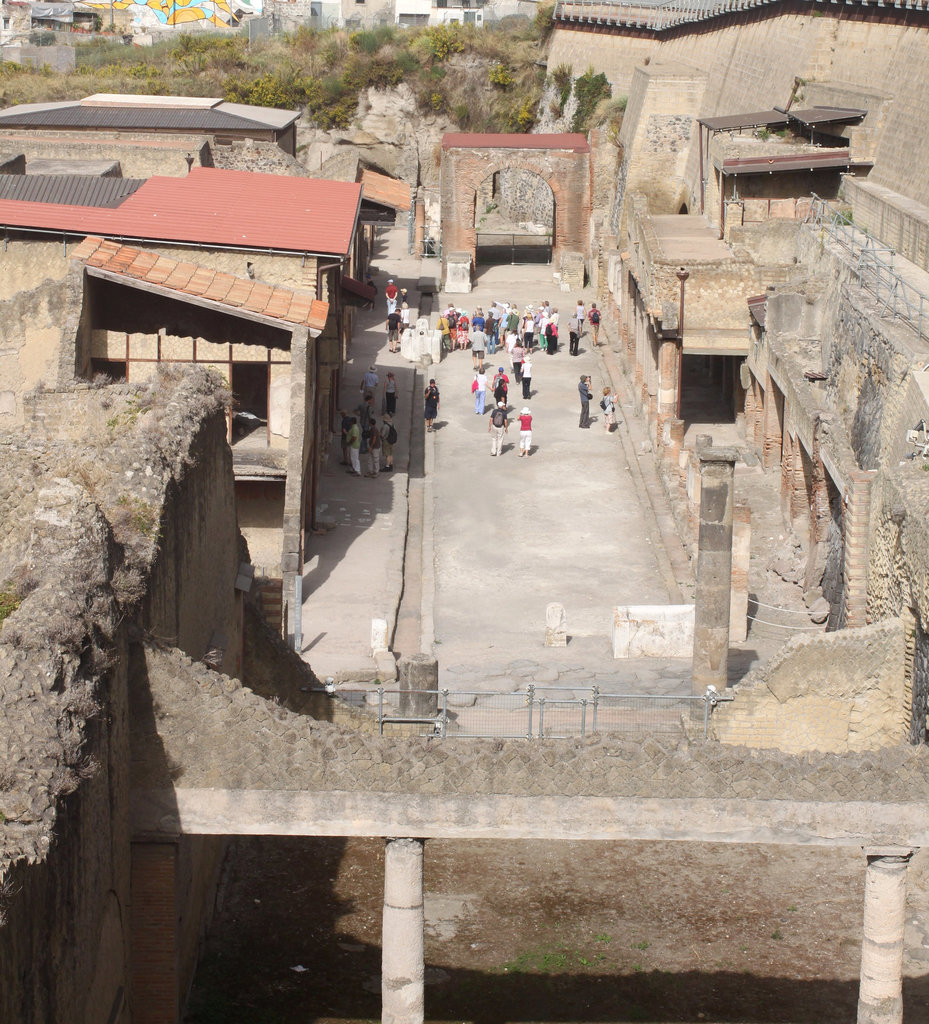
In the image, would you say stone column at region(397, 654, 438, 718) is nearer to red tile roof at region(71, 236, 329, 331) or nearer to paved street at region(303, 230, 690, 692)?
paved street at region(303, 230, 690, 692)

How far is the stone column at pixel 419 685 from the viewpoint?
51.5ft

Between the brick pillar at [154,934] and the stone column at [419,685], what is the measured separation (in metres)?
4.76

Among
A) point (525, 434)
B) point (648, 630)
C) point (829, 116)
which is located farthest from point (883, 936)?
point (829, 116)

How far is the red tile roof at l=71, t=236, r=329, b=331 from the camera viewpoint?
21453mm

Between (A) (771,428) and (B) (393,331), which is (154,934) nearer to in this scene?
(A) (771,428)

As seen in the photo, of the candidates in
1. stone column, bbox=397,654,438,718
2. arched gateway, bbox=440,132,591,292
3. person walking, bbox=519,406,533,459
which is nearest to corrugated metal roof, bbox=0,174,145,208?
person walking, bbox=519,406,533,459

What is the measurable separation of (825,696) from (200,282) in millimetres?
10650

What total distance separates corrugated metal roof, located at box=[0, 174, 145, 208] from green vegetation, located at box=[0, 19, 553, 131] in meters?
25.0

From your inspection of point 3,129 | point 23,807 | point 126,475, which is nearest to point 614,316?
point 3,129

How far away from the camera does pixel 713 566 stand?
17109 mm

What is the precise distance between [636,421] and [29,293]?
532 inches

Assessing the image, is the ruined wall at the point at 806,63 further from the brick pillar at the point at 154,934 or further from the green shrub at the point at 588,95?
the brick pillar at the point at 154,934

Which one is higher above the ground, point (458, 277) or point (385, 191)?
point (385, 191)

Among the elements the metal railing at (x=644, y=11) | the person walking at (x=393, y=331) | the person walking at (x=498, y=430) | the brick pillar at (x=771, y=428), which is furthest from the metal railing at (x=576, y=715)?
the metal railing at (x=644, y=11)
